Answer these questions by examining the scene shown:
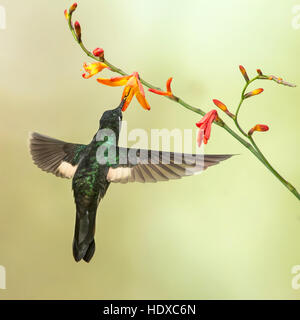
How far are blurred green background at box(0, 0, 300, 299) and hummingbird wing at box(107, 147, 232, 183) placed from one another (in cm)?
138

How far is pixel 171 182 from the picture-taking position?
2.83 m

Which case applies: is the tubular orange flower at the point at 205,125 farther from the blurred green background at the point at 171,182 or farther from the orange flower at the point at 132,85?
the blurred green background at the point at 171,182

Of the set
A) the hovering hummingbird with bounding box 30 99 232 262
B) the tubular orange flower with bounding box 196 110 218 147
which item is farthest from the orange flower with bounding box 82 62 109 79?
the tubular orange flower with bounding box 196 110 218 147

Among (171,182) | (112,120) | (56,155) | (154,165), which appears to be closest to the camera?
(154,165)

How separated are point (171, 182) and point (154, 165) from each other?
5.12ft

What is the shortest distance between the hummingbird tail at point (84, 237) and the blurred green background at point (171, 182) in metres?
1.30

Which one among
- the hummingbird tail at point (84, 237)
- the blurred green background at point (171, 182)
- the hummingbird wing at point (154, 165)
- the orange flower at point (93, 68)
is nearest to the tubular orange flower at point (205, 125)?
the hummingbird wing at point (154, 165)

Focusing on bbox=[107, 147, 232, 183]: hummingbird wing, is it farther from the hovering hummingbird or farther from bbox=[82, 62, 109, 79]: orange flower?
bbox=[82, 62, 109, 79]: orange flower

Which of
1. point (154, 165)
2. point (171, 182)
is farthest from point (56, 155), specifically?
point (171, 182)

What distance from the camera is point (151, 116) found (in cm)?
286

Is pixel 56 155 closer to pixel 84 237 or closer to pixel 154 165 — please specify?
pixel 84 237

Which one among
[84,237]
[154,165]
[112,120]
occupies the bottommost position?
[84,237]

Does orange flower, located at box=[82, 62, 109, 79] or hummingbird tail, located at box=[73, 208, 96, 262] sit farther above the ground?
orange flower, located at box=[82, 62, 109, 79]

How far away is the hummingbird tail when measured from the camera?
1.34m
